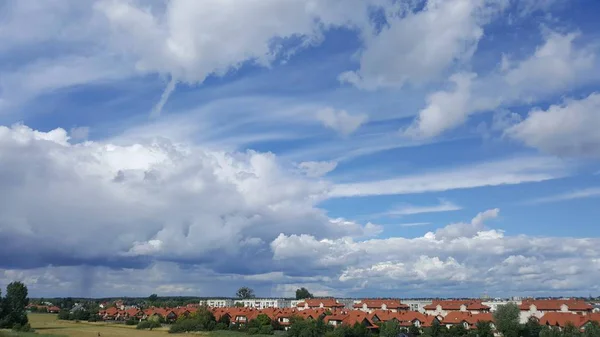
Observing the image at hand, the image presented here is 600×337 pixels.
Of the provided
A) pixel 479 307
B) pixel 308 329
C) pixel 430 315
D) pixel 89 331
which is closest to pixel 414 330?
pixel 430 315

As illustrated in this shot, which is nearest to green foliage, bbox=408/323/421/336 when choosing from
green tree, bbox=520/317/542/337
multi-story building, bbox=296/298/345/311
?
green tree, bbox=520/317/542/337

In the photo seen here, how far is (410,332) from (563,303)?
41.4 metres

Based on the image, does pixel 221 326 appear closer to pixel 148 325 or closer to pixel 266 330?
pixel 266 330

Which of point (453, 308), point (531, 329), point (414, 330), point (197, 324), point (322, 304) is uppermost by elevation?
point (322, 304)

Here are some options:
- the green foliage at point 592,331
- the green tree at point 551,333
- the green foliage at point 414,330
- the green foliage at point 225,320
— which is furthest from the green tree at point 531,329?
the green foliage at point 225,320

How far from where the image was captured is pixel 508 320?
346 feet

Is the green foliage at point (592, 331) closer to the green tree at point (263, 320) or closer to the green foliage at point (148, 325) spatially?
the green tree at point (263, 320)

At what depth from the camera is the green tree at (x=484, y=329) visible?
102m

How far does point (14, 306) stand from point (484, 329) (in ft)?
364

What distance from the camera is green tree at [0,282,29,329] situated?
123 m

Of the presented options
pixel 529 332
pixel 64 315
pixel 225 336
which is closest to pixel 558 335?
pixel 529 332

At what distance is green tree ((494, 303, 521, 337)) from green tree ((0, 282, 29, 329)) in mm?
101797

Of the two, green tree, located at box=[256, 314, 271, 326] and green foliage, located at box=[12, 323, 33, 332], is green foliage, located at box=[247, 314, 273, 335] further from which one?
green foliage, located at box=[12, 323, 33, 332]

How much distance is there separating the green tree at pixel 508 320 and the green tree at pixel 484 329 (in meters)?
2.41
